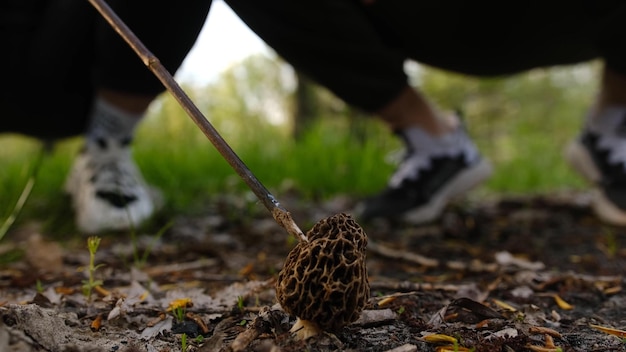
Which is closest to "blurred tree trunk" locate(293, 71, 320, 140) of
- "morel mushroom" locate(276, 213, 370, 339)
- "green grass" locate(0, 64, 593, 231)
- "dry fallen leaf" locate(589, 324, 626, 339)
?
"green grass" locate(0, 64, 593, 231)

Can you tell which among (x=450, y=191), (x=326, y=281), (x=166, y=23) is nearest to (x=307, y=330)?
(x=326, y=281)

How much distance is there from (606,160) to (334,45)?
1.60m

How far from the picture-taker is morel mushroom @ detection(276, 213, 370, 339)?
3.32 feet

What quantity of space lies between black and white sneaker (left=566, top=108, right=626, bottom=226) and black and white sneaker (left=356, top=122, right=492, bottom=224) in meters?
0.55

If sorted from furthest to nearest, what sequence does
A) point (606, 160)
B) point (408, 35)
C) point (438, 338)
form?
point (606, 160)
point (408, 35)
point (438, 338)

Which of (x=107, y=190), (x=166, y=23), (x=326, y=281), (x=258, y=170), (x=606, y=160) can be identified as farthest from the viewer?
(x=258, y=170)

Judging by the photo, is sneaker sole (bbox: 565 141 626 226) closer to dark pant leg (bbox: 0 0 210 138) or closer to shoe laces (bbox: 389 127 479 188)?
shoe laces (bbox: 389 127 479 188)

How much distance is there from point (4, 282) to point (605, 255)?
2.16 metres

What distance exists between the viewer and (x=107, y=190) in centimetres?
247

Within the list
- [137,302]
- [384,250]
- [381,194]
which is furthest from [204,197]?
[137,302]

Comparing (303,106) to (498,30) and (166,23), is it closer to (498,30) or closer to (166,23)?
(498,30)

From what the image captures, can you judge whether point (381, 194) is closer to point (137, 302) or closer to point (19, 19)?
point (137, 302)

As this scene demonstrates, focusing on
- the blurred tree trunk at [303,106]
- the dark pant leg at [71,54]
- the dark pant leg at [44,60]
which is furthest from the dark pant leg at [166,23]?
the blurred tree trunk at [303,106]

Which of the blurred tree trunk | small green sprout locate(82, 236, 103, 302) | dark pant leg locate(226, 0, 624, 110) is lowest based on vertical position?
small green sprout locate(82, 236, 103, 302)
